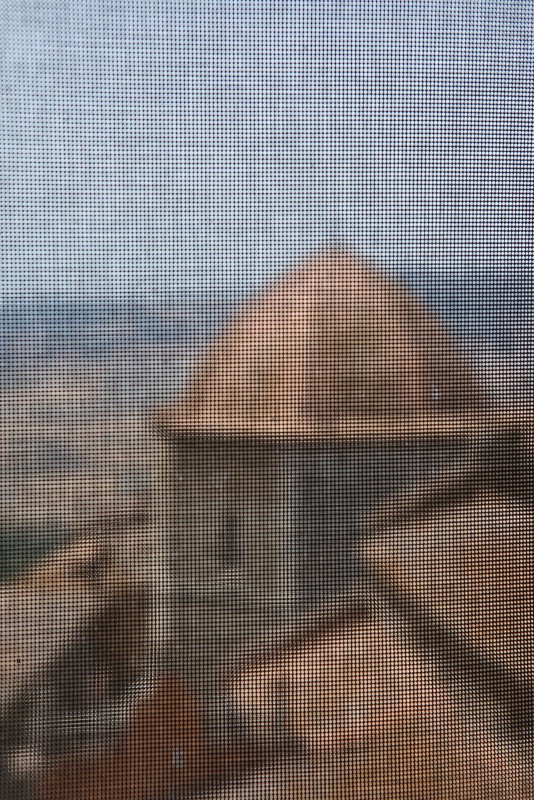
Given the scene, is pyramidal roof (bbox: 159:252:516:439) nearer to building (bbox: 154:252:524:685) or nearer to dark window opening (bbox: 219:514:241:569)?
building (bbox: 154:252:524:685)

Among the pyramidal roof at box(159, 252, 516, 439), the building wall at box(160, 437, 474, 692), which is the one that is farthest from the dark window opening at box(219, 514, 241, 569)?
the pyramidal roof at box(159, 252, 516, 439)

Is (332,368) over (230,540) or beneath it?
over

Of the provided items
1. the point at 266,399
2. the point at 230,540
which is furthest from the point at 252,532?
the point at 266,399

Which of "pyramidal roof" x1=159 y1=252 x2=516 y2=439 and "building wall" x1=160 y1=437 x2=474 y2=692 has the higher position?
"pyramidal roof" x1=159 y1=252 x2=516 y2=439

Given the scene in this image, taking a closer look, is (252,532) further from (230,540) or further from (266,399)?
Result: (266,399)

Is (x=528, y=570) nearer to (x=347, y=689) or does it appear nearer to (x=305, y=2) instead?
(x=347, y=689)

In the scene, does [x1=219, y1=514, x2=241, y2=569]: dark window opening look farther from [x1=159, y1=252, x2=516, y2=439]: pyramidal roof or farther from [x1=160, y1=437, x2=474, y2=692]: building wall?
[x1=159, y1=252, x2=516, y2=439]: pyramidal roof

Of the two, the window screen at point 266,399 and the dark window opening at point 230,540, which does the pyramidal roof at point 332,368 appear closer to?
the window screen at point 266,399
